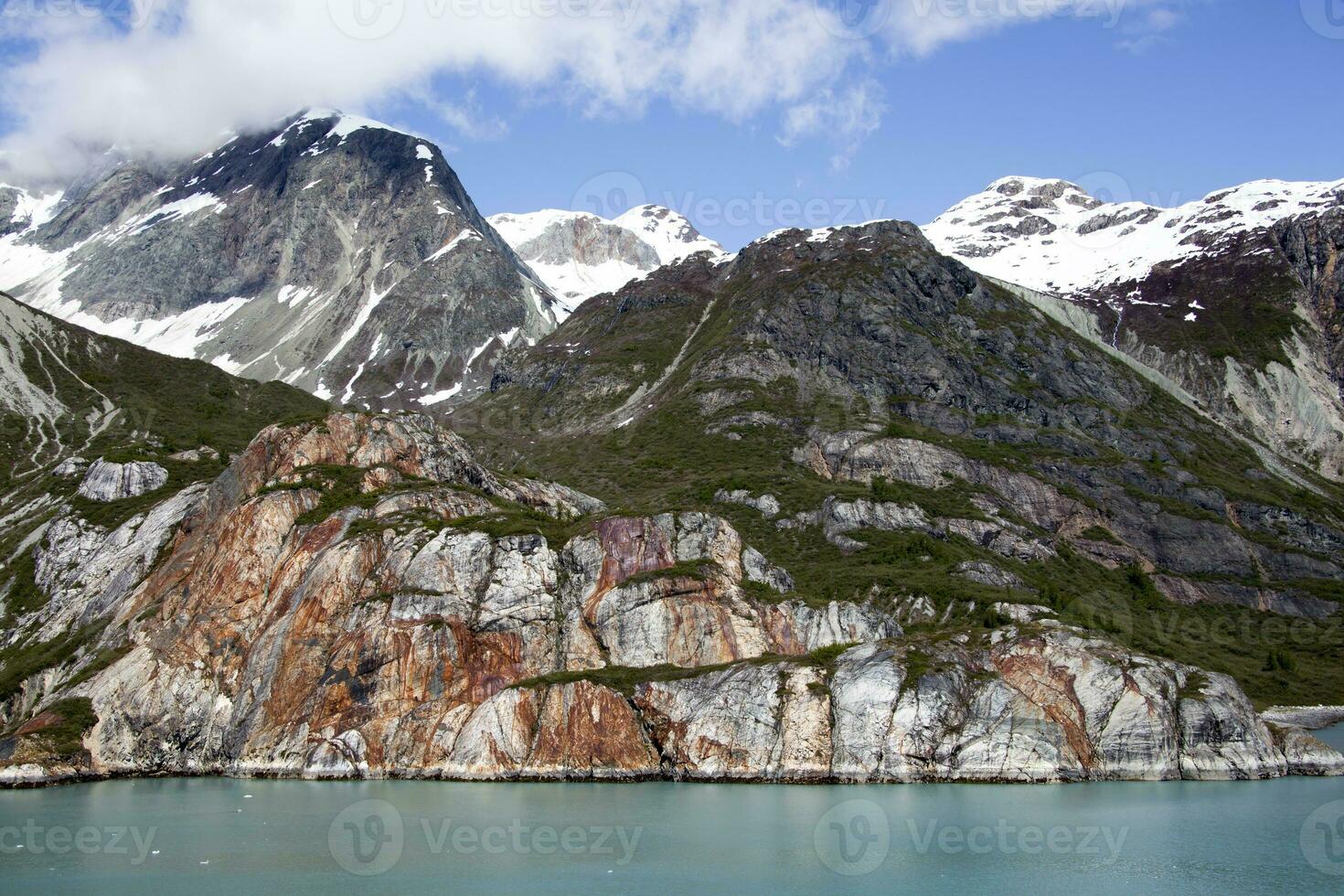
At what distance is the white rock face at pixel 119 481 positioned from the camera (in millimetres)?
138250

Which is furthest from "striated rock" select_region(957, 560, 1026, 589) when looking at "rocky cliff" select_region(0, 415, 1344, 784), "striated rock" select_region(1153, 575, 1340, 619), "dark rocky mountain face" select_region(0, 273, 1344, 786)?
"striated rock" select_region(1153, 575, 1340, 619)

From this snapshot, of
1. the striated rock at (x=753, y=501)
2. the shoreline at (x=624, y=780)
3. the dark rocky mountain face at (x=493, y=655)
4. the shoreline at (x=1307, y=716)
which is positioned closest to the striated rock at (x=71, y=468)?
the dark rocky mountain face at (x=493, y=655)

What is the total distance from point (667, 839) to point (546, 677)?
107 ft

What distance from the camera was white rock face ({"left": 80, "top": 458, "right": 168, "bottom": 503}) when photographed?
138 meters

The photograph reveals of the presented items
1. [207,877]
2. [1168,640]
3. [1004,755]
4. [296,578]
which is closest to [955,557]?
[1168,640]

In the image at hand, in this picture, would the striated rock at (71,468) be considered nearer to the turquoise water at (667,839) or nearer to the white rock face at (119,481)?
the white rock face at (119,481)

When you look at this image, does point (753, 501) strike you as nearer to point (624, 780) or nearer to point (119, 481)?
point (624, 780)

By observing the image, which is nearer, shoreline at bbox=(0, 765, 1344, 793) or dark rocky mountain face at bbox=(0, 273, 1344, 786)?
shoreline at bbox=(0, 765, 1344, 793)

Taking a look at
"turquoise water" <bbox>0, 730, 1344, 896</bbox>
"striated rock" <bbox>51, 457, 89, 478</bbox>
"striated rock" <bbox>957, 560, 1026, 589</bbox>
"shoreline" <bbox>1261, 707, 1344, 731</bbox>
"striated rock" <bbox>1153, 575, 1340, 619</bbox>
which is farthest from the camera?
"striated rock" <bbox>1153, 575, 1340, 619</bbox>

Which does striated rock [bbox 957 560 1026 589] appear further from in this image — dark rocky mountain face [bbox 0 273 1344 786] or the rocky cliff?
the rocky cliff

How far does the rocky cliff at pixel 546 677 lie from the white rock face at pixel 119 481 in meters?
28.3

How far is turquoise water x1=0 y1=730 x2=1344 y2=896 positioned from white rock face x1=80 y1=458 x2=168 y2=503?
A: 6172 cm

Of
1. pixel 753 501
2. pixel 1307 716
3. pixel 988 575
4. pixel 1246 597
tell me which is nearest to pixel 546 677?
pixel 988 575

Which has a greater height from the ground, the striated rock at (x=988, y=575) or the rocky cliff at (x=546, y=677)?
the striated rock at (x=988, y=575)
